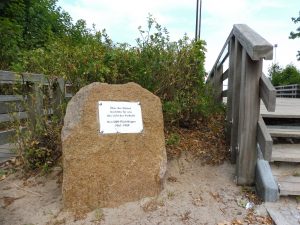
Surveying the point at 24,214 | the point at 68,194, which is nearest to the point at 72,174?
the point at 68,194

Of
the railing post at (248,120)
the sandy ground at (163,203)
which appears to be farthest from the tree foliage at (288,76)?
the sandy ground at (163,203)

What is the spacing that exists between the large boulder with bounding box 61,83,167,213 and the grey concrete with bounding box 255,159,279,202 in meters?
0.97

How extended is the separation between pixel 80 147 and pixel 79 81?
124cm

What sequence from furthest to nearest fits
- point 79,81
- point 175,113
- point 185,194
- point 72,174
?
point 175,113 → point 79,81 → point 185,194 → point 72,174

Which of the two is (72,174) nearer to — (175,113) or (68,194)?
(68,194)

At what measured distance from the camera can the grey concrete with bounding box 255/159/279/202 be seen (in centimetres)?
336

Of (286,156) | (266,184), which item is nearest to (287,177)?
(286,156)

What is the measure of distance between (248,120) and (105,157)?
4.93 ft

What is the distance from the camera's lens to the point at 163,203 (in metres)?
3.38

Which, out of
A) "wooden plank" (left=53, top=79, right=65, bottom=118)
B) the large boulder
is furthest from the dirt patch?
"wooden plank" (left=53, top=79, right=65, bottom=118)

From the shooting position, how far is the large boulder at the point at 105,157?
3.24 m

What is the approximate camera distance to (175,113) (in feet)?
15.0

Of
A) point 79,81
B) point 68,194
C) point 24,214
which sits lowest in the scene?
point 24,214

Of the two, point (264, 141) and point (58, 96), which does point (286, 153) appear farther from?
point (58, 96)
